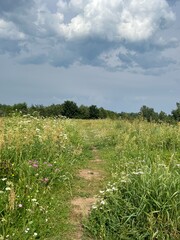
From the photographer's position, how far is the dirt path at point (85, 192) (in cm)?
631

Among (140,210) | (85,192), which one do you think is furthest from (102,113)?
(140,210)

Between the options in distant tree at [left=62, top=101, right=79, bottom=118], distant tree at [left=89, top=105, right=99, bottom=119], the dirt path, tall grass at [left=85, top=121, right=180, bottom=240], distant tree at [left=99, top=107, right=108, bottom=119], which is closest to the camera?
tall grass at [left=85, top=121, right=180, bottom=240]

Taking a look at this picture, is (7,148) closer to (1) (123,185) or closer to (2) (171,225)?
(1) (123,185)

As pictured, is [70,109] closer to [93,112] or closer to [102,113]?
[93,112]

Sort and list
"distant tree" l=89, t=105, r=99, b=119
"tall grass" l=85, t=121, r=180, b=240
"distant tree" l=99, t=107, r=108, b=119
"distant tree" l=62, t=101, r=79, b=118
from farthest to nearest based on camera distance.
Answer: "distant tree" l=89, t=105, r=99, b=119, "distant tree" l=99, t=107, r=108, b=119, "distant tree" l=62, t=101, r=79, b=118, "tall grass" l=85, t=121, r=180, b=240

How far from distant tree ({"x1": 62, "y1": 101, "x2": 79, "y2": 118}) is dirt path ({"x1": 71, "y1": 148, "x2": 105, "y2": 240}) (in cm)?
5549

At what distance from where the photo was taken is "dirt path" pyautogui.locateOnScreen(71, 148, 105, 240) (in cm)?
631

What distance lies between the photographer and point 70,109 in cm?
6769

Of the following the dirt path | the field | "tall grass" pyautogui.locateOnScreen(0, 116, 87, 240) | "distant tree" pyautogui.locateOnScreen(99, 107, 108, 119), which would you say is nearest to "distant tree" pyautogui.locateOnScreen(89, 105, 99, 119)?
"distant tree" pyautogui.locateOnScreen(99, 107, 108, 119)

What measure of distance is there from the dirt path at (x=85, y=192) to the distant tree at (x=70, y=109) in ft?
182

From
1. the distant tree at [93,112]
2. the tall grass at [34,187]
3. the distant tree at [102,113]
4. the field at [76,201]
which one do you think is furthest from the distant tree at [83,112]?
the field at [76,201]

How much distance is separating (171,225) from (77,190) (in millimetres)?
2887

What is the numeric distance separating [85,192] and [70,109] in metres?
60.0

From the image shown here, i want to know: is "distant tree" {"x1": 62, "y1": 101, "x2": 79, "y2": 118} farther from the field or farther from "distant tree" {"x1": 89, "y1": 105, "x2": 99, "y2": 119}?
the field
